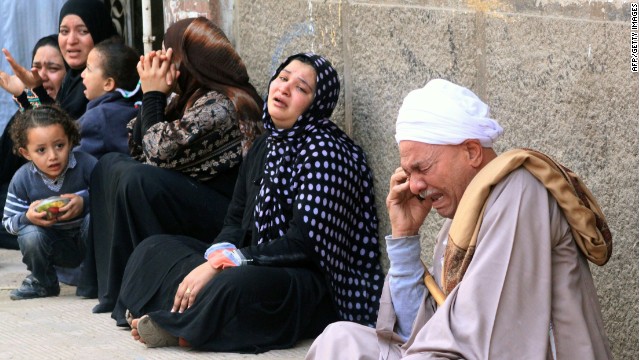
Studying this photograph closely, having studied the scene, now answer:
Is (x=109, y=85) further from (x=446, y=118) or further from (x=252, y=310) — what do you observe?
(x=446, y=118)

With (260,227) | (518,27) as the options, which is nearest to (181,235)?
(260,227)

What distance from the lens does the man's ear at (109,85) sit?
6.24 meters

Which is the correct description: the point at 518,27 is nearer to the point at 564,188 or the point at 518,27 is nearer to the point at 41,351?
the point at 564,188

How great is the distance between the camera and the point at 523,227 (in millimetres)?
2996

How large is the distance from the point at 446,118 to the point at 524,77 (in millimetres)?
917

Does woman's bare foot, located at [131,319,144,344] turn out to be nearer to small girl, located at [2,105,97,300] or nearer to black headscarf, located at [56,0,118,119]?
small girl, located at [2,105,97,300]

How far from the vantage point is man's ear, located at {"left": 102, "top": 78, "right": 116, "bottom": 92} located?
20.5 ft

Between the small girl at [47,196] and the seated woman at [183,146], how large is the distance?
0.96 ft

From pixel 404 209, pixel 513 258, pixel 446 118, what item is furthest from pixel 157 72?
pixel 513 258

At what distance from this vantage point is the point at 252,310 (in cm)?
457

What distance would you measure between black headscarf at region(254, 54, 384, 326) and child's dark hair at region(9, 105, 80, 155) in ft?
4.50

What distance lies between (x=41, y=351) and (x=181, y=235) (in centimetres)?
84

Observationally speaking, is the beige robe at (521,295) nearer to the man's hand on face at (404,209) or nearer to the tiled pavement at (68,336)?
the man's hand on face at (404,209)

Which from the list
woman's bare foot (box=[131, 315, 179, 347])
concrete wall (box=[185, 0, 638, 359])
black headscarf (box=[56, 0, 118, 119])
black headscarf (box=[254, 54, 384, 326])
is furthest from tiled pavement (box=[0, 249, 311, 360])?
black headscarf (box=[56, 0, 118, 119])
